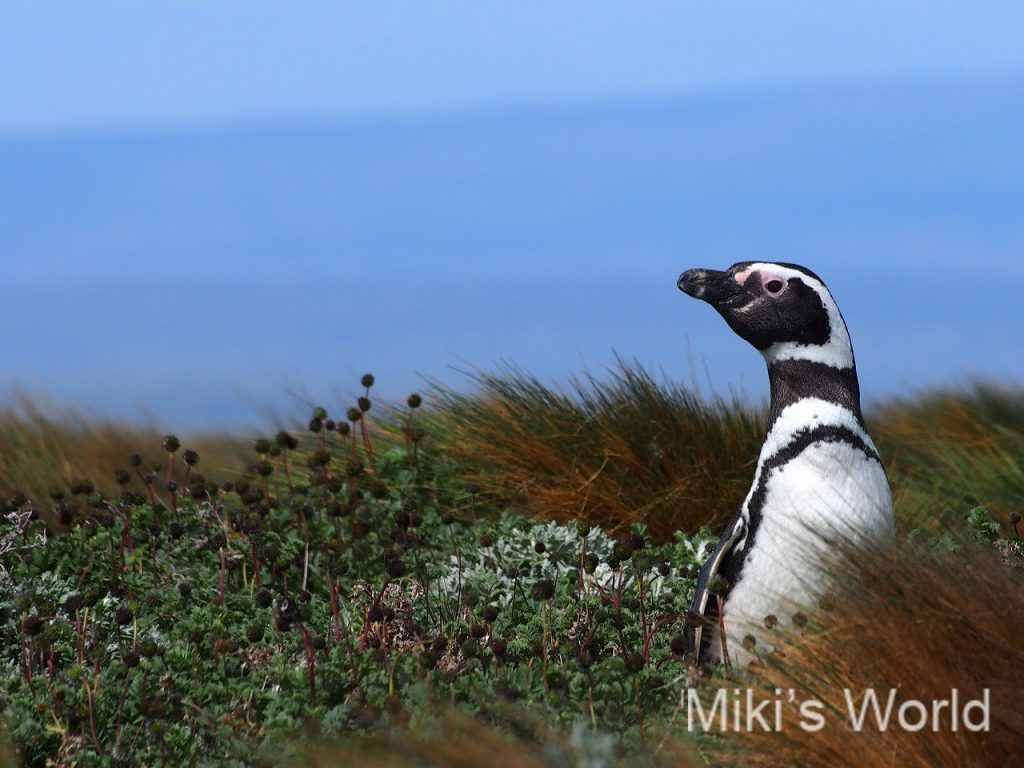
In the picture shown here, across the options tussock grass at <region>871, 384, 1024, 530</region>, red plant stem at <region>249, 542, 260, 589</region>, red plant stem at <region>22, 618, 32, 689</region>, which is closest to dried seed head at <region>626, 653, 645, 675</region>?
red plant stem at <region>22, 618, 32, 689</region>

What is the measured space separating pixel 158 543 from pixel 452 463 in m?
2.41

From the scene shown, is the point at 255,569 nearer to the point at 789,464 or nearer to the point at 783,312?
the point at 789,464

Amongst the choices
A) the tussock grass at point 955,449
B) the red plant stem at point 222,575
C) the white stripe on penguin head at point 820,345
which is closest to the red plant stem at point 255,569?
the red plant stem at point 222,575

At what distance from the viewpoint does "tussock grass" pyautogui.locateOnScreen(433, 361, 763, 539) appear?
867cm

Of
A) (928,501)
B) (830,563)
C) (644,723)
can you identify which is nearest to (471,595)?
(644,723)

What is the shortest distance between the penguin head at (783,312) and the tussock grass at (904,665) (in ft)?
4.45

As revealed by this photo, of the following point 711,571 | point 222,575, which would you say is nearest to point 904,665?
point 711,571

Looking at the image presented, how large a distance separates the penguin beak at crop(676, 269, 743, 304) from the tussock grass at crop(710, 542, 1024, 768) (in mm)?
1675

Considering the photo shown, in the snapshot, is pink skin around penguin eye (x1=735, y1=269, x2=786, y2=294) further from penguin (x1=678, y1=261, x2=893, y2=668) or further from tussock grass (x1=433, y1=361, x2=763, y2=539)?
tussock grass (x1=433, y1=361, x2=763, y2=539)

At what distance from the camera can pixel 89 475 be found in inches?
426

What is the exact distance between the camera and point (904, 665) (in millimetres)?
3803

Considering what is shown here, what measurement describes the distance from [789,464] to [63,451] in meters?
8.33

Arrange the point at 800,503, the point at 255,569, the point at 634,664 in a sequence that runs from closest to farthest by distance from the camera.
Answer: the point at 634,664 → the point at 800,503 → the point at 255,569

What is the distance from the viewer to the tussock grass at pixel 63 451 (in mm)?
10000
